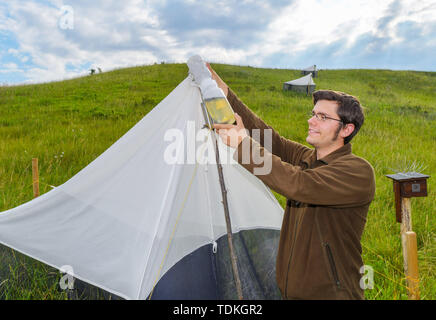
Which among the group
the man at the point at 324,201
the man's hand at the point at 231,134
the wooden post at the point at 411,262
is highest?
the man's hand at the point at 231,134

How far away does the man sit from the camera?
158cm

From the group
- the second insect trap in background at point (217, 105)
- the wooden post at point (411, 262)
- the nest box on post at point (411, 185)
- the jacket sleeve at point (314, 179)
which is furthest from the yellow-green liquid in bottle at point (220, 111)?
the wooden post at point (411, 262)

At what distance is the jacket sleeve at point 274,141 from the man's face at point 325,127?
0.48 m

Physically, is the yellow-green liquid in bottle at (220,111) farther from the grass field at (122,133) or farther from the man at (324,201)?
the grass field at (122,133)

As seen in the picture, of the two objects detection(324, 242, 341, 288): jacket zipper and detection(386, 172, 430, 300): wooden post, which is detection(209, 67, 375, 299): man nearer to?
detection(324, 242, 341, 288): jacket zipper

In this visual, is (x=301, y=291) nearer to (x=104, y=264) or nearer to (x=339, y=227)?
(x=339, y=227)

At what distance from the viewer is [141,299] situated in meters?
2.12

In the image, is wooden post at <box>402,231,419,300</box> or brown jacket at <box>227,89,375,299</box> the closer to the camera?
brown jacket at <box>227,89,375,299</box>

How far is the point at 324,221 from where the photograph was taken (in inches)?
71.9

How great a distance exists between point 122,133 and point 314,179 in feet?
24.7

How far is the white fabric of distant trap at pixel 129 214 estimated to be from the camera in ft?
7.50
